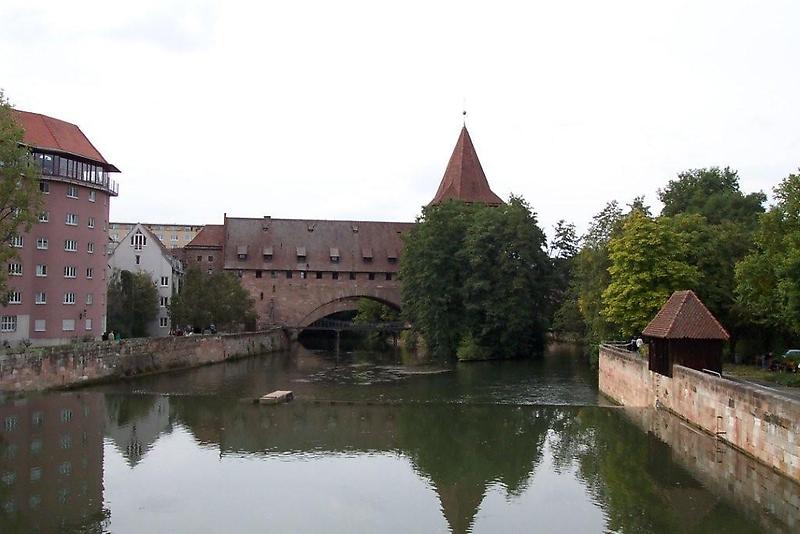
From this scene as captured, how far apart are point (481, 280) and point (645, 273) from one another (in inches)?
755

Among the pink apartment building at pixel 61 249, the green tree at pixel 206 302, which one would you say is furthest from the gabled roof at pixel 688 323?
the green tree at pixel 206 302

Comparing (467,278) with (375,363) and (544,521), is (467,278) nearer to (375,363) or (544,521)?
(375,363)

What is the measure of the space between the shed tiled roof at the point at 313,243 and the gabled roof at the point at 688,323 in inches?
1967

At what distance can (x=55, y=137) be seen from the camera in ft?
143

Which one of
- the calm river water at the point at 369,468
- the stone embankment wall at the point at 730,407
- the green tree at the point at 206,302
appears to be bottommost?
the calm river water at the point at 369,468

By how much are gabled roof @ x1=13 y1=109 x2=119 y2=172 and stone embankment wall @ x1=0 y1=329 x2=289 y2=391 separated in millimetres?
11033

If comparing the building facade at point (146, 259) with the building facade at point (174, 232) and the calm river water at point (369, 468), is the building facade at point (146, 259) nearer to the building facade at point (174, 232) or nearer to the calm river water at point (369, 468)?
the calm river water at point (369, 468)

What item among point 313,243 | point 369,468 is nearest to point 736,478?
point 369,468

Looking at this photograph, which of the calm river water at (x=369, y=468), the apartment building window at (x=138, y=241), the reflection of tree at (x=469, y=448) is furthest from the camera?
the apartment building window at (x=138, y=241)

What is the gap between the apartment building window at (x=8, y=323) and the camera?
39.8 meters

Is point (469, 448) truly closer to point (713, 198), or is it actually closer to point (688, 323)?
point (688, 323)

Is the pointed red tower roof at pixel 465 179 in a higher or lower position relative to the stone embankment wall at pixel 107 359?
higher

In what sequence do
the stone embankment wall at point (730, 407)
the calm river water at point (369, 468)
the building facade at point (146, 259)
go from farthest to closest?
1. the building facade at point (146, 259)
2. the stone embankment wall at point (730, 407)
3. the calm river water at point (369, 468)

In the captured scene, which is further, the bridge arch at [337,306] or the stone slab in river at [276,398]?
the bridge arch at [337,306]
